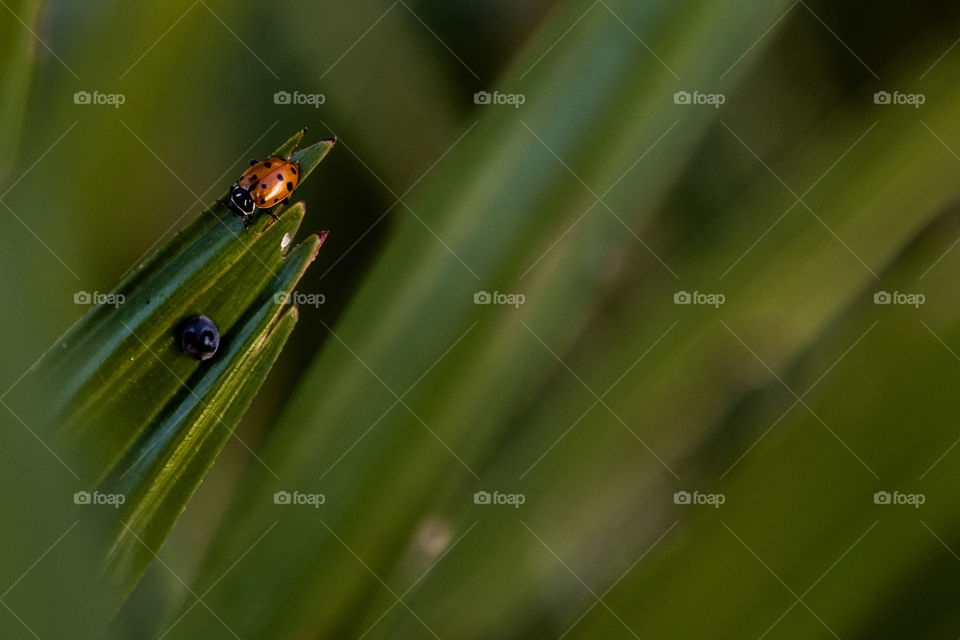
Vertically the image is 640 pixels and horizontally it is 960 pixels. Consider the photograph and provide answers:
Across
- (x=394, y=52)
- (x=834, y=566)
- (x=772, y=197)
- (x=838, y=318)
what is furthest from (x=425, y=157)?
(x=834, y=566)

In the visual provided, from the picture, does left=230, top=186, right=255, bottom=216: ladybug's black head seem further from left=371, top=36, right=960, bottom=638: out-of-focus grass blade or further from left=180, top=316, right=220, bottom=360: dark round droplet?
left=371, top=36, right=960, bottom=638: out-of-focus grass blade

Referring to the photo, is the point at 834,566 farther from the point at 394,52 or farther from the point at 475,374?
the point at 394,52

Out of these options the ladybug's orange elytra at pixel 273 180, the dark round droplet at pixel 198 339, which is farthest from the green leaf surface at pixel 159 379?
the ladybug's orange elytra at pixel 273 180

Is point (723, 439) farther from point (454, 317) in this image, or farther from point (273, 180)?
point (273, 180)

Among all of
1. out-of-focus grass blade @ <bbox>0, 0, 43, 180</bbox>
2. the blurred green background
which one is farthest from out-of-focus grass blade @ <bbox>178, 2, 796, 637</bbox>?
out-of-focus grass blade @ <bbox>0, 0, 43, 180</bbox>

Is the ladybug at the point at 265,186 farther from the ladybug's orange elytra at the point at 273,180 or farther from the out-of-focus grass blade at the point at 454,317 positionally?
the out-of-focus grass blade at the point at 454,317

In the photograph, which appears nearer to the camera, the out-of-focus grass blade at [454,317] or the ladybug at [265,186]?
the out-of-focus grass blade at [454,317]
